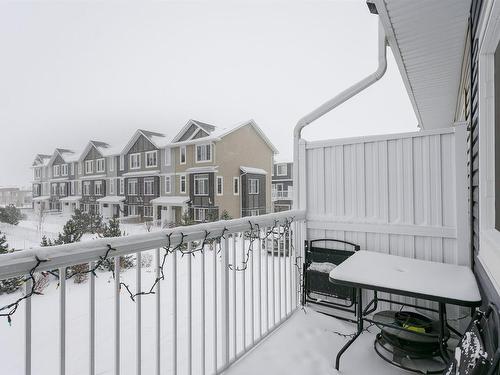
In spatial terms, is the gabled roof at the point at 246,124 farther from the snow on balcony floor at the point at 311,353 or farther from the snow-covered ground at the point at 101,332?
the snow on balcony floor at the point at 311,353

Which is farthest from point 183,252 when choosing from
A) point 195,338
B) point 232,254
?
point 195,338

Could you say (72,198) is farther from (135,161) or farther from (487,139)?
(487,139)

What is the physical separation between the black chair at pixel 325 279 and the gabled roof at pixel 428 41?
5.58ft

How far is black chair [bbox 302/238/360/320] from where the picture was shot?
7.73 ft

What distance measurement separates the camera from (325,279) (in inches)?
94.9

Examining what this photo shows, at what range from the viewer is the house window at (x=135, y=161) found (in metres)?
6.73

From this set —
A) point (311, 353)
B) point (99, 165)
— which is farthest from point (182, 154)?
point (311, 353)

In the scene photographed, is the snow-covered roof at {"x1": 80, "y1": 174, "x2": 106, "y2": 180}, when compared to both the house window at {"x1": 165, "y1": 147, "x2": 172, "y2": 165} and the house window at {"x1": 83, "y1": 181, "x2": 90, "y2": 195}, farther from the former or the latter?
the house window at {"x1": 165, "y1": 147, "x2": 172, "y2": 165}

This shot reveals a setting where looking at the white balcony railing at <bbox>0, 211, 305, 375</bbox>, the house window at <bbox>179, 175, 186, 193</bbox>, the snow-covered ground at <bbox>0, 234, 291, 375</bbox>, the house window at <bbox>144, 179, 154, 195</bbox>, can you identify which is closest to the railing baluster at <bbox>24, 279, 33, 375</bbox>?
the white balcony railing at <bbox>0, 211, 305, 375</bbox>

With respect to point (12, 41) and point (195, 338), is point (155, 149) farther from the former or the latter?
point (195, 338)

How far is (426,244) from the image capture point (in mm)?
2154

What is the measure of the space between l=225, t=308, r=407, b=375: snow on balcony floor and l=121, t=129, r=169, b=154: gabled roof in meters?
5.43

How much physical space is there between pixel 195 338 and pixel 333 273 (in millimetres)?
1515

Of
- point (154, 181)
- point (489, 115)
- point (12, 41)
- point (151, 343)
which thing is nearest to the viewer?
point (489, 115)
